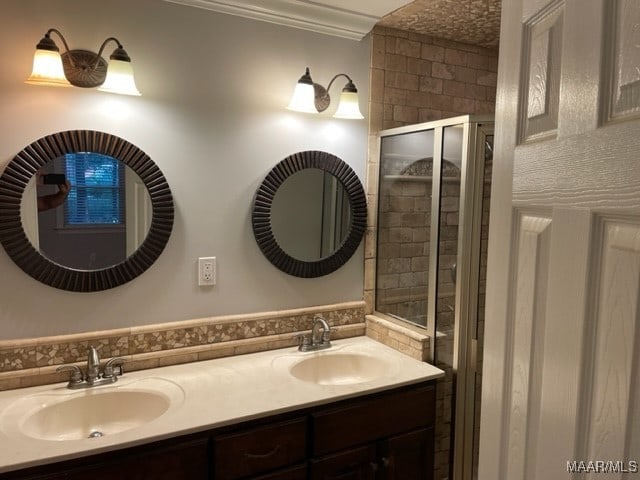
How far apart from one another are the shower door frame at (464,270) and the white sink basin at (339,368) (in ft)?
0.91

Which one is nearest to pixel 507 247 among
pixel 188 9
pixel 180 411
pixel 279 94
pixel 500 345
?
pixel 500 345

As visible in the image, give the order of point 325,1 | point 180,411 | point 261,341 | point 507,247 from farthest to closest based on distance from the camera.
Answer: point 261,341 < point 325,1 < point 180,411 < point 507,247

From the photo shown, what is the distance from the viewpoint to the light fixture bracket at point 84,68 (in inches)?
68.2

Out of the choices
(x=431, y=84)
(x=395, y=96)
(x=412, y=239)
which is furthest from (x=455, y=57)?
(x=412, y=239)

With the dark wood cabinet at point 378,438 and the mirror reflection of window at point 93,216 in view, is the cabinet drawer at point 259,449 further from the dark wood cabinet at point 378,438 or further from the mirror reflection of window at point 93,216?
the mirror reflection of window at point 93,216

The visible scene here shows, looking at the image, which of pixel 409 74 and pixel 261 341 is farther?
pixel 409 74

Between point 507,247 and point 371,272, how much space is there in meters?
1.61

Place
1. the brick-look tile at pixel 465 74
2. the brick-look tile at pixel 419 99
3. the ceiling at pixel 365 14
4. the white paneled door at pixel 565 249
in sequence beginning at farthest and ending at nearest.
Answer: the brick-look tile at pixel 465 74 < the brick-look tile at pixel 419 99 < the ceiling at pixel 365 14 < the white paneled door at pixel 565 249

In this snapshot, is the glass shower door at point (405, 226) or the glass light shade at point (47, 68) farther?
the glass shower door at point (405, 226)

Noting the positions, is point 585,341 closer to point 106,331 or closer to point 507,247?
point 507,247

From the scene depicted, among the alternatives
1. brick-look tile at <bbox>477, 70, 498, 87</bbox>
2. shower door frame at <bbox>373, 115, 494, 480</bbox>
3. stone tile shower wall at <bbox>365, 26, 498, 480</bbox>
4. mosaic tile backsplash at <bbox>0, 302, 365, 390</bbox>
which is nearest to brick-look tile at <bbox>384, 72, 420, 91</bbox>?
A: stone tile shower wall at <bbox>365, 26, 498, 480</bbox>

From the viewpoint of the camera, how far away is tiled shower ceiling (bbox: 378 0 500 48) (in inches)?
82.5

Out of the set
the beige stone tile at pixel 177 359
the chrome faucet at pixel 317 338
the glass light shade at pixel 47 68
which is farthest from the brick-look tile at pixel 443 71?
the beige stone tile at pixel 177 359

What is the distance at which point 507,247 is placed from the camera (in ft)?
2.90
